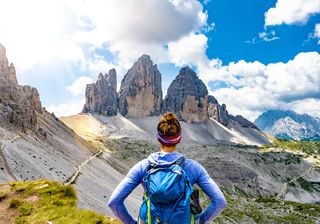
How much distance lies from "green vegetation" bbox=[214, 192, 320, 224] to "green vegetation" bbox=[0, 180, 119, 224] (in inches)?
2368

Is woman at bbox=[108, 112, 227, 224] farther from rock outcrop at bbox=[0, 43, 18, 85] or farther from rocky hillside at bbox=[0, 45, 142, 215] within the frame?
rock outcrop at bbox=[0, 43, 18, 85]

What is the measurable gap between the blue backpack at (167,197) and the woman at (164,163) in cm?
20

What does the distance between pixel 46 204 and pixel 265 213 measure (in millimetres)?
87493

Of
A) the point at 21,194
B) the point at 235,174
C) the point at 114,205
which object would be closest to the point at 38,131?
the point at 21,194

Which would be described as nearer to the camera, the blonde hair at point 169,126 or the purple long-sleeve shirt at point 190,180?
the purple long-sleeve shirt at point 190,180

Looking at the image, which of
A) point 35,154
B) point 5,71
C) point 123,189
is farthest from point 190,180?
point 5,71

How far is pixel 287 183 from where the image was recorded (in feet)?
584

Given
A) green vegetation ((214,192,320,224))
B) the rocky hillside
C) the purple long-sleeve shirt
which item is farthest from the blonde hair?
green vegetation ((214,192,320,224))

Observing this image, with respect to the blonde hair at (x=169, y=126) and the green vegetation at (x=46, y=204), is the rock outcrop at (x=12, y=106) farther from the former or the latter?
the blonde hair at (x=169, y=126)

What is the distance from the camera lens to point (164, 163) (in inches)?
280

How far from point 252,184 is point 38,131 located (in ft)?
335

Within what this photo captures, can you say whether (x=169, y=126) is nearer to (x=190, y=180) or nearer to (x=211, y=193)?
(x=190, y=180)

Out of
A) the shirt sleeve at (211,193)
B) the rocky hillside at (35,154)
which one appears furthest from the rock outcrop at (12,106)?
the shirt sleeve at (211,193)

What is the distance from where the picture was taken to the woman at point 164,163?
23.3ft
